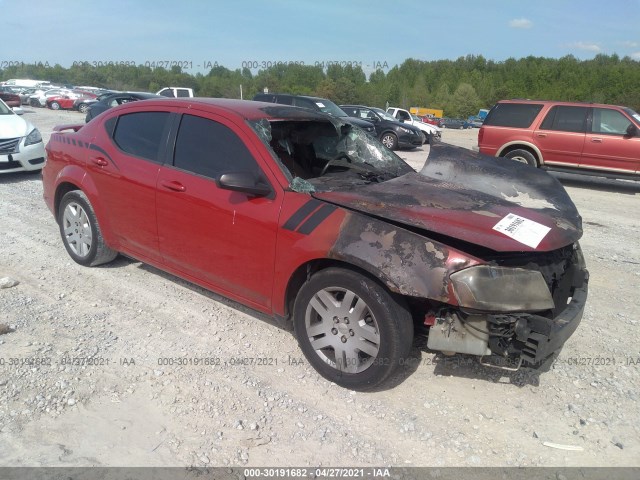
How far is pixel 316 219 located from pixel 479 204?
1073 mm

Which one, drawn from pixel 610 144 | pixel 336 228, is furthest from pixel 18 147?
pixel 610 144

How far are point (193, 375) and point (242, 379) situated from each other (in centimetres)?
32

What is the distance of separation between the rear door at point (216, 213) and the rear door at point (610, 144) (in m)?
9.76

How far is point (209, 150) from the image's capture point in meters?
3.59

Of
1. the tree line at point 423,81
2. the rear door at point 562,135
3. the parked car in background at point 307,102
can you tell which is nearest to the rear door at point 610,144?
the rear door at point 562,135

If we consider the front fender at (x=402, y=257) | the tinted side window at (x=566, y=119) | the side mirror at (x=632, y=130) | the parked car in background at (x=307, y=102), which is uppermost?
the parked car in background at (x=307, y=102)

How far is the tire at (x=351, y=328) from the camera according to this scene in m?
2.75

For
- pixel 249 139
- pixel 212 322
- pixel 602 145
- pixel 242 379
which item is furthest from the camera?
pixel 602 145

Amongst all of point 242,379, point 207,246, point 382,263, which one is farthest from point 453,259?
point 207,246

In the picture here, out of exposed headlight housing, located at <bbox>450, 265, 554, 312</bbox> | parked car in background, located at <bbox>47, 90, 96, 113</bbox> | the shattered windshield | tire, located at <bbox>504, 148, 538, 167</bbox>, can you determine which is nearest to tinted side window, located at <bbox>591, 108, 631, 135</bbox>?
tire, located at <bbox>504, 148, 538, 167</bbox>

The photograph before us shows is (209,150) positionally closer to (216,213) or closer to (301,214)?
(216,213)

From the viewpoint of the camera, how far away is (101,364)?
3197 millimetres

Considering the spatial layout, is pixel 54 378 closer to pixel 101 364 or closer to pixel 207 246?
pixel 101 364

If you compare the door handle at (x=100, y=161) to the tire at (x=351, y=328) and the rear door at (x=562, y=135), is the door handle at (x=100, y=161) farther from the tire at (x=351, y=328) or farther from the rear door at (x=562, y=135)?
the rear door at (x=562, y=135)
